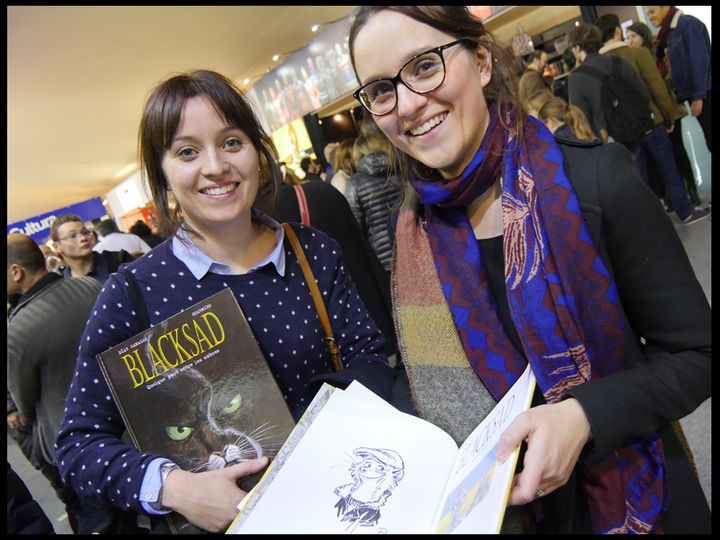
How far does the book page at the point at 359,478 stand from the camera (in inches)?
34.5

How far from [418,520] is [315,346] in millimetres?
539

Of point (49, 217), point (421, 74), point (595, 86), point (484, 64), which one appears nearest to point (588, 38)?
point (595, 86)

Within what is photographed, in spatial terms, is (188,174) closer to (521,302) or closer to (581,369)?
(521,302)

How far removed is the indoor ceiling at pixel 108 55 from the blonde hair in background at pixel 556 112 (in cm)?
268

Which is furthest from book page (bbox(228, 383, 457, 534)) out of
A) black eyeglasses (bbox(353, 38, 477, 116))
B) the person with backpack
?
the person with backpack

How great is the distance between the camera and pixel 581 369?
0.96 meters

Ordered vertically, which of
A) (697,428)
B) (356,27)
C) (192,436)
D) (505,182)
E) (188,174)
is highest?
(356,27)

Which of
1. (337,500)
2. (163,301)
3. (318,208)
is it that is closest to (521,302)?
(337,500)

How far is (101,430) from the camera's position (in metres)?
1.14

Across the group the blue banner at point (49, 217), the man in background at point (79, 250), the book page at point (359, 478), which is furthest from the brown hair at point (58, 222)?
the blue banner at point (49, 217)

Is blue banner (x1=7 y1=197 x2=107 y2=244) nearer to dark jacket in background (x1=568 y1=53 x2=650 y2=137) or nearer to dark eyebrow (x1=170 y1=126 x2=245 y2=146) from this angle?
dark jacket in background (x1=568 y1=53 x2=650 y2=137)

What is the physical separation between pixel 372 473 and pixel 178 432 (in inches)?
18.0

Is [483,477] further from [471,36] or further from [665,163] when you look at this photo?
[665,163]

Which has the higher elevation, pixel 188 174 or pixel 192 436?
pixel 188 174
